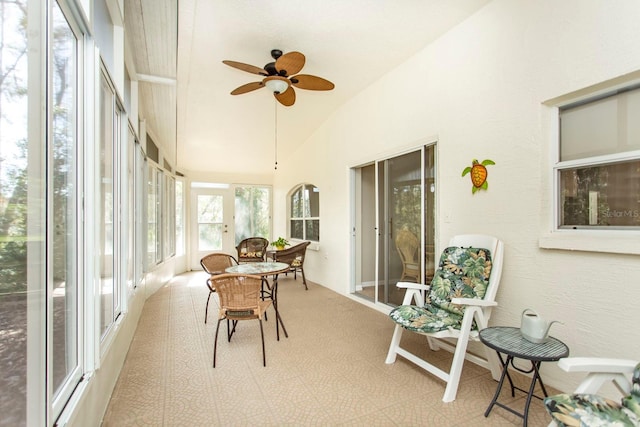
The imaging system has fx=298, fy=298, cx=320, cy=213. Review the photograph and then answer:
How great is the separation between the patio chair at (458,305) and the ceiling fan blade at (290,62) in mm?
2149

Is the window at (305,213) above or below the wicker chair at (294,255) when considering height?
above

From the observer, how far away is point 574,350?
2.03m

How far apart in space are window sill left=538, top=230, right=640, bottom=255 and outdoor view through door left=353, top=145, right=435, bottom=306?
116 cm

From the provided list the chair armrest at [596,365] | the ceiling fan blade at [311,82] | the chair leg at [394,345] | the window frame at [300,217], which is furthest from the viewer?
the window frame at [300,217]

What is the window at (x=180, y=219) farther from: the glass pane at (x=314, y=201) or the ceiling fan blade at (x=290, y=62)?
the ceiling fan blade at (x=290, y=62)

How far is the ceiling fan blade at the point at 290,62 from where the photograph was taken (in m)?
2.64

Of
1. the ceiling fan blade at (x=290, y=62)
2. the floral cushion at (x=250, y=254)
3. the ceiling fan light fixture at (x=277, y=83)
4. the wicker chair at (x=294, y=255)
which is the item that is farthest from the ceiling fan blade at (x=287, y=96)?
the floral cushion at (x=250, y=254)

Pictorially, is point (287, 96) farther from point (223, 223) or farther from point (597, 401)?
point (223, 223)

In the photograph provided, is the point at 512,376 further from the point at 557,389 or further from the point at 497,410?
the point at 497,410

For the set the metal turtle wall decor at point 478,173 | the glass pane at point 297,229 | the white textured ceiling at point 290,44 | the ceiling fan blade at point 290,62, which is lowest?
the glass pane at point 297,229

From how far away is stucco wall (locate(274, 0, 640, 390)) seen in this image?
1840mm

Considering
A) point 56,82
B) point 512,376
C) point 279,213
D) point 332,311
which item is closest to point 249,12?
point 56,82

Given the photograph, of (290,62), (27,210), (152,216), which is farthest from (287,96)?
(152,216)

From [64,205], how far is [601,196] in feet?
10.5
